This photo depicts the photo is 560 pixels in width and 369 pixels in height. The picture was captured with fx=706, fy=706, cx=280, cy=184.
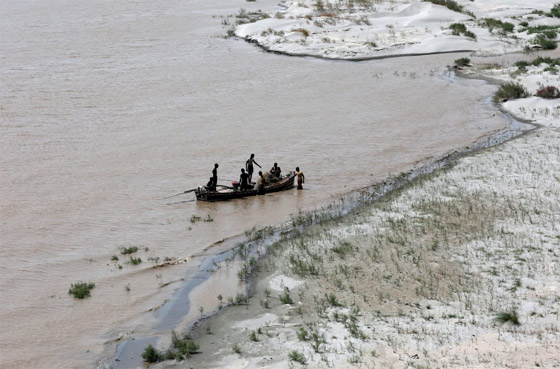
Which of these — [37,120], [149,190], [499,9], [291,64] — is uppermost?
[499,9]

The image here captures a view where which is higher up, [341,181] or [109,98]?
[109,98]

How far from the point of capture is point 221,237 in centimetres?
1992

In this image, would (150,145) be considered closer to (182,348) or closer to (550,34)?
(182,348)

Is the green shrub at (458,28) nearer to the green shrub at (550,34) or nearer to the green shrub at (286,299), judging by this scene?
the green shrub at (550,34)

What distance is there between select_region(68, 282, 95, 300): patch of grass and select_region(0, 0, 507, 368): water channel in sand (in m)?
0.21

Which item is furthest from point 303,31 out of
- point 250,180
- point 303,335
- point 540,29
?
point 303,335

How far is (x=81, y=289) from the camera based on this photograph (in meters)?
16.1

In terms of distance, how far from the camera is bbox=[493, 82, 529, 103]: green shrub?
34.2 m

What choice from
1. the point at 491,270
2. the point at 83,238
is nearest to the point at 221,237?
the point at 83,238

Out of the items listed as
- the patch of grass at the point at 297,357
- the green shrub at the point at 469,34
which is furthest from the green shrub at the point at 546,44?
the patch of grass at the point at 297,357

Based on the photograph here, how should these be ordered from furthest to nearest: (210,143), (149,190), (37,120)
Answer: (37,120), (210,143), (149,190)

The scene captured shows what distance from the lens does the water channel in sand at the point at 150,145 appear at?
Answer: 16328 millimetres

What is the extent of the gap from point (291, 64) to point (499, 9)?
87.5ft

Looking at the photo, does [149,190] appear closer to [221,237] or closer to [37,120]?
[221,237]
